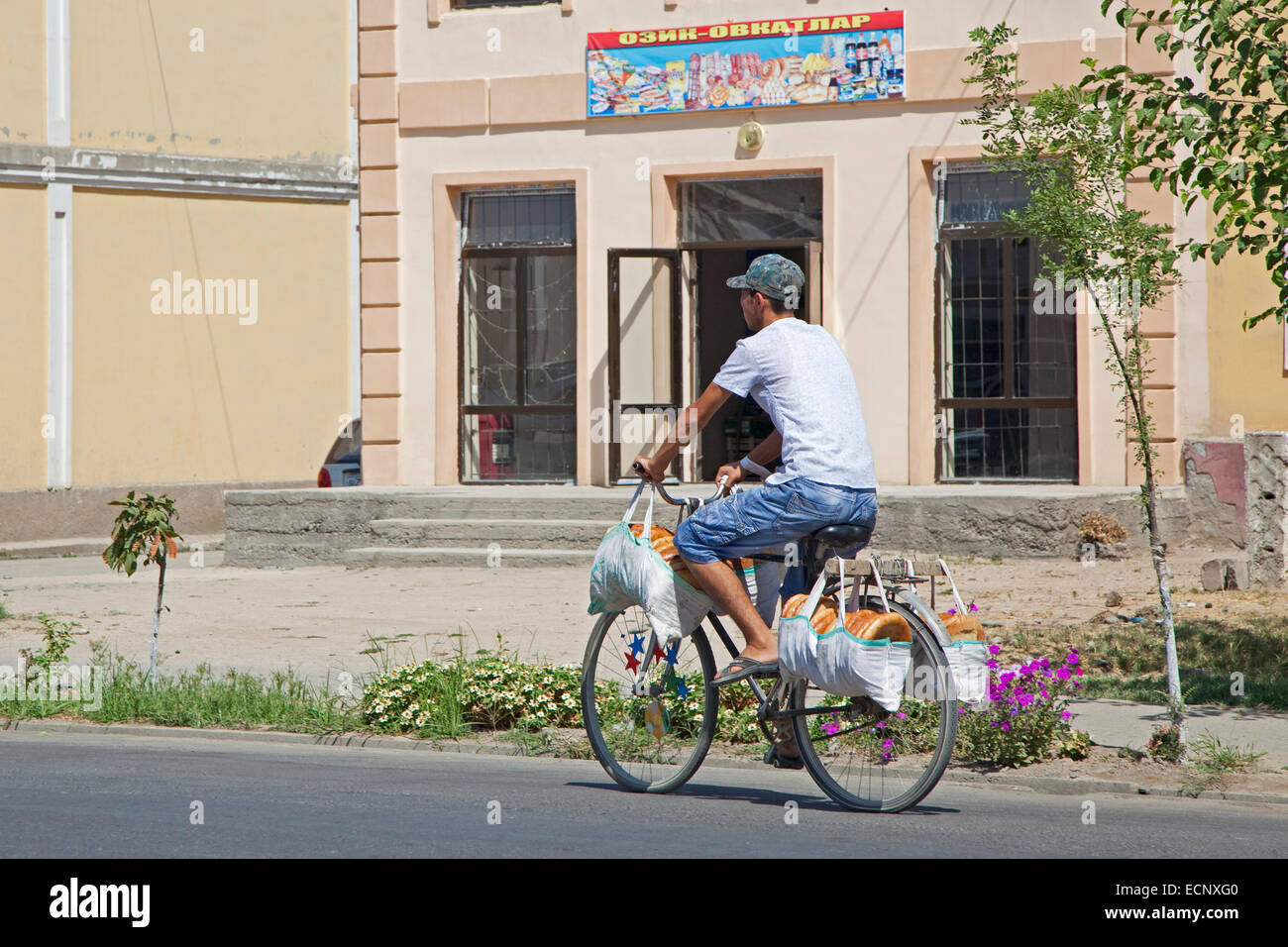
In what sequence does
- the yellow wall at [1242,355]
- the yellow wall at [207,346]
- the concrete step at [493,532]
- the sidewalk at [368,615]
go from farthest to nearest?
the yellow wall at [207,346] → the concrete step at [493,532] → the yellow wall at [1242,355] → the sidewalk at [368,615]

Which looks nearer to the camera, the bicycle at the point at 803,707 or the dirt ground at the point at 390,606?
the bicycle at the point at 803,707

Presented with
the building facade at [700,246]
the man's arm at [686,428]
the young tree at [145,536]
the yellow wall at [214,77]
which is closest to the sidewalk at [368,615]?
the young tree at [145,536]

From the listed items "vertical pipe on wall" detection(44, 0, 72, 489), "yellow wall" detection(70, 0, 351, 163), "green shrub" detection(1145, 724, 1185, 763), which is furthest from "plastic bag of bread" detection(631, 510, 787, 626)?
"yellow wall" detection(70, 0, 351, 163)

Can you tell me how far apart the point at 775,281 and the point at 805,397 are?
1.69 ft

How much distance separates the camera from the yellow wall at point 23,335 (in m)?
22.5

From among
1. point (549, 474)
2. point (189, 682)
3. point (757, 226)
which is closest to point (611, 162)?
point (757, 226)

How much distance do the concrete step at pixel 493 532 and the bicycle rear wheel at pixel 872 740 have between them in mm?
9002

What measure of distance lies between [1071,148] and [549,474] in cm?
1061

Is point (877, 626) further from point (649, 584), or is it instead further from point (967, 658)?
point (649, 584)

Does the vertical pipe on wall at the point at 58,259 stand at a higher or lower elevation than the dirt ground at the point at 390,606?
higher

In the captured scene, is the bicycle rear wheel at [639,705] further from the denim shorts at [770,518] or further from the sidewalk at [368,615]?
the sidewalk at [368,615]

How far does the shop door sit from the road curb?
29.3ft

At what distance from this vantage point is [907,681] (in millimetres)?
6012
